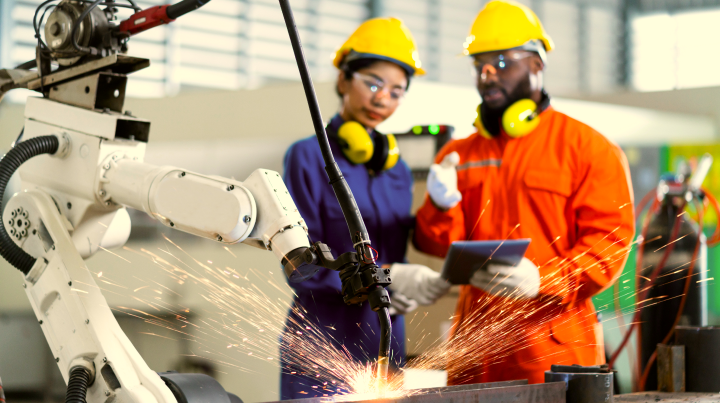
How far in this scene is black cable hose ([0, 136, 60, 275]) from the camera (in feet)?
4.48

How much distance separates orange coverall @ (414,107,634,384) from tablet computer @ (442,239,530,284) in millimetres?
185

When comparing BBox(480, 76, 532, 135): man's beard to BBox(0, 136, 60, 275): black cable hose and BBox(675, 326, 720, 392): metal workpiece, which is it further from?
BBox(0, 136, 60, 275): black cable hose

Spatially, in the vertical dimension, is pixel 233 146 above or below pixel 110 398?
above

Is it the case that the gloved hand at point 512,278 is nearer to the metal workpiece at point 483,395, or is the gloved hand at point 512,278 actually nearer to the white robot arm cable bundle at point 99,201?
the metal workpiece at point 483,395

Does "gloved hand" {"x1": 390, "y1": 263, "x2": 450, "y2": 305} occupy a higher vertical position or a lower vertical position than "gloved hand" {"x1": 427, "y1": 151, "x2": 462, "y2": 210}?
lower

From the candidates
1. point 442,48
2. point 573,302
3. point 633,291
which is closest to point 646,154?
point 633,291

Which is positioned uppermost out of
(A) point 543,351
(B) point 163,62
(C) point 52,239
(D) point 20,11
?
(D) point 20,11

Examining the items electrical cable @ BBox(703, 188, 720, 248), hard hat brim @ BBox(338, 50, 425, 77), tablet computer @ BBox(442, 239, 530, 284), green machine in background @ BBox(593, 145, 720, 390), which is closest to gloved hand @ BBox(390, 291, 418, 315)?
tablet computer @ BBox(442, 239, 530, 284)

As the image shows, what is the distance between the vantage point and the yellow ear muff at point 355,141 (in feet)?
7.56

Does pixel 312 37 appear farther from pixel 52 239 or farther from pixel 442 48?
pixel 52 239

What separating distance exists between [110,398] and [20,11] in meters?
6.54

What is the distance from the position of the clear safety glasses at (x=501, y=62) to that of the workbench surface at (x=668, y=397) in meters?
1.16

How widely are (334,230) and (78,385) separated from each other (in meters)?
1.21

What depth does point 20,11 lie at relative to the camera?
6.59m
